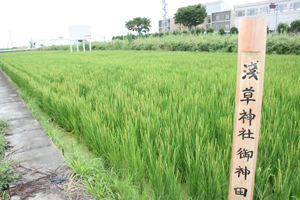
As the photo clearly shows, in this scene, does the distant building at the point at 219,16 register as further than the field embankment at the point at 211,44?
Yes

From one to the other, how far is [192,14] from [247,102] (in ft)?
129

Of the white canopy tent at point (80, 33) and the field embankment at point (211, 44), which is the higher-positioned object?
the white canopy tent at point (80, 33)

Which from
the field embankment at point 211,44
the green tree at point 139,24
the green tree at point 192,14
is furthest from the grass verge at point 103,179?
the green tree at point 139,24

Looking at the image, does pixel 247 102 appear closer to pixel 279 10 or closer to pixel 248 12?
pixel 279 10

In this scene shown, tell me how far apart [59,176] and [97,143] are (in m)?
0.37

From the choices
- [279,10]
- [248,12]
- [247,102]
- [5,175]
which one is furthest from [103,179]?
[248,12]

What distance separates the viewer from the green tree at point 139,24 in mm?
47438

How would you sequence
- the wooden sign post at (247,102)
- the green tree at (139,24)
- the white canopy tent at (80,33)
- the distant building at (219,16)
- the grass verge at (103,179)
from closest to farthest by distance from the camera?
the wooden sign post at (247,102) < the grass verge at (103,179) < the white canopy tent at (80,33) < the distant building at (219,16) < the green tree at (139,24)

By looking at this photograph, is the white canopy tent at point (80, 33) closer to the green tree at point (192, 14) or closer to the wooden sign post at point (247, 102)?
the green tree at point (192, 14)

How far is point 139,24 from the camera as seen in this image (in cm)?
4772

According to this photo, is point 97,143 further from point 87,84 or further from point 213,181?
point 87,84

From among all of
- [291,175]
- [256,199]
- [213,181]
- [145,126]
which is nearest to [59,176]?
[145,126]

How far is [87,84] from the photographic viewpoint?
115 inches

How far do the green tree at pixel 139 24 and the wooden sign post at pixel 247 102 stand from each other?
49.8 meters
